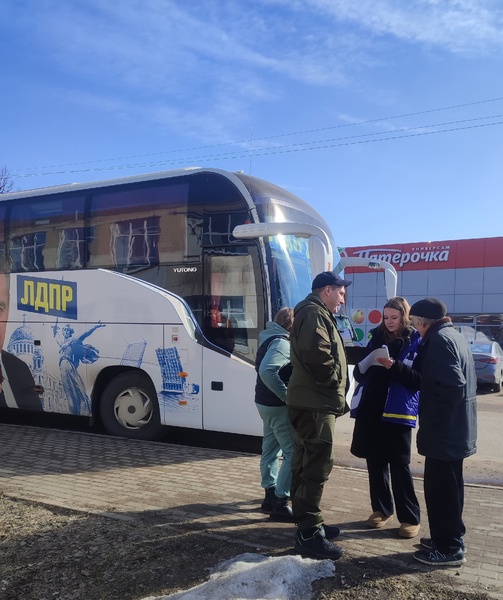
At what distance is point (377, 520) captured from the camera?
4.73m

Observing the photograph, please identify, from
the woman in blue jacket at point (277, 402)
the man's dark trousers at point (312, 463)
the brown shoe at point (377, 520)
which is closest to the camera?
the man's dark trousers at point (312, 463)

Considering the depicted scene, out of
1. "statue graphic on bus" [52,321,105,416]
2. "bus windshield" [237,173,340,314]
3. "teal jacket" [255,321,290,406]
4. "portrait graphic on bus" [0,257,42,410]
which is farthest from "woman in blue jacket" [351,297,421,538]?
"portrait graphic on bus" [0,257,42,410]

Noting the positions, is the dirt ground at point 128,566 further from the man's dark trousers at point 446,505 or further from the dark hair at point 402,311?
the dark hair at point 402,311

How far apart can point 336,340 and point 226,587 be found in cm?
182

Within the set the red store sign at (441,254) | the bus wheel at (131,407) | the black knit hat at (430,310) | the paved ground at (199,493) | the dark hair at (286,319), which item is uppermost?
the red store sign at (441,254)

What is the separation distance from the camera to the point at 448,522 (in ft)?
13.1

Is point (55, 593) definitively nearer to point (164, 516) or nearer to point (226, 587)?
point (226, 587)

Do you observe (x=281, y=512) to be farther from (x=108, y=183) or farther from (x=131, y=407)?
(x=108, y=183)

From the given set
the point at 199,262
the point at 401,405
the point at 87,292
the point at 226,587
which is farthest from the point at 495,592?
the point at 87,292

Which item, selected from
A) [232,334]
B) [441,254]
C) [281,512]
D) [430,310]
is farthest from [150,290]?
[441,254]

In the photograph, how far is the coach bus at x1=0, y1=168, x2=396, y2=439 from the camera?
743cm

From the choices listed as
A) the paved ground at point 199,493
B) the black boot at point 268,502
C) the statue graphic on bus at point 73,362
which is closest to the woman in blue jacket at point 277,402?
the black boot at point 268,502

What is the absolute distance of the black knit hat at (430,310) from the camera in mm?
4219

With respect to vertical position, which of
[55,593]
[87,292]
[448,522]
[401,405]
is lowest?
[55,593]
